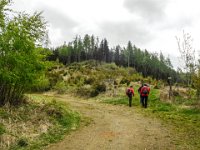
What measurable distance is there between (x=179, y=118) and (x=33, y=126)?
7.34m

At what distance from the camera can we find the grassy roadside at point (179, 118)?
9.21 m

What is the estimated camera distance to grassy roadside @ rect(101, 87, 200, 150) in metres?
9.21

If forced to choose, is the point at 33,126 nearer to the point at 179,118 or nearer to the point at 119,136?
the point at 119,136

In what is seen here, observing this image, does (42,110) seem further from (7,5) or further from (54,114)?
(7,5)

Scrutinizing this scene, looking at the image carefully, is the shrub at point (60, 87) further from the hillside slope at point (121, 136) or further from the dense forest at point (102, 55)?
the dense forest at point (102, 55)

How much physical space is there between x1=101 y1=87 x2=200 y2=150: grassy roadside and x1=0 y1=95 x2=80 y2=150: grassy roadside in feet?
13.9

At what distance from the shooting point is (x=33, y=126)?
9.91 m

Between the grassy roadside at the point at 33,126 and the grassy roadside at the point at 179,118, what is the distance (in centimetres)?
423

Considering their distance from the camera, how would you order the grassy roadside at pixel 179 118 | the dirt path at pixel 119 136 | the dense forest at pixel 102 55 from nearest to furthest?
the dirt path at pixel 119 136, the grassy roadside at pixel 179 118, the dense forest at pixel 102 55

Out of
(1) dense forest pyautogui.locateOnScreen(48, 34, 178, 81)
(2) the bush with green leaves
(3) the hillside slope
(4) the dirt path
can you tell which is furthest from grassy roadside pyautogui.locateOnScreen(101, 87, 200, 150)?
(1) dense forest pyautogui.locateOnScreen(48, 34, 178, 81)

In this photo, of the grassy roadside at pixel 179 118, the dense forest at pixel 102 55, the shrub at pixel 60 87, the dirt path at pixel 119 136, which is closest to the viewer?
the dirt path at pixel 119 136

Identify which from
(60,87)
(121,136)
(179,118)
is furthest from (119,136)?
(60,87)

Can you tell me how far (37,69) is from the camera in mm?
12484

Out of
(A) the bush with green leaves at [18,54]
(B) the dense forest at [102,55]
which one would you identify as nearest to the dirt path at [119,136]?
(A) the bush with green leaves at [18,54]
